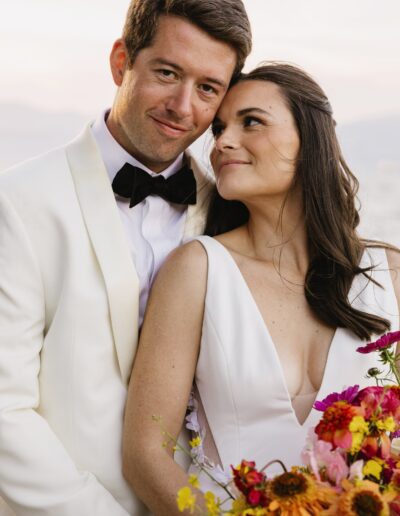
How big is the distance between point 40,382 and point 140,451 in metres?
0.39

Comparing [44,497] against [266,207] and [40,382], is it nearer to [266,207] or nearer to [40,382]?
[40,382]

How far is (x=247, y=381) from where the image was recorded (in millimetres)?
2463

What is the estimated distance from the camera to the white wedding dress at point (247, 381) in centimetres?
246

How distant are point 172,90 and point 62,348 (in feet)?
3.10

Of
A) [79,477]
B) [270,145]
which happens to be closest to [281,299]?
[270,145]

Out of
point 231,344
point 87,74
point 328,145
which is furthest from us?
point 87,74

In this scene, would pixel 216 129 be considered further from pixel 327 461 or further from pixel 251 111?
pixel 327 461

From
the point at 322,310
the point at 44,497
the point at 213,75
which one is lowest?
the point at 44,497

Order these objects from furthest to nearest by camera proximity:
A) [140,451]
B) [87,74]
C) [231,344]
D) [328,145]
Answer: [87,74], [328,145], [231,344], [140,451]

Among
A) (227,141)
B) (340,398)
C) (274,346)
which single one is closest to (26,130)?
(227,141)

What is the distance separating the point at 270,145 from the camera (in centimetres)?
258

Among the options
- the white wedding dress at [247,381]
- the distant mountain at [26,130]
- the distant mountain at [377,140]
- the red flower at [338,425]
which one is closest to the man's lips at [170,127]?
the white wedding dress at [247,381]

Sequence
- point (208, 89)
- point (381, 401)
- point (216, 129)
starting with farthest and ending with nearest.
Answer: point (216, 129) → point (208, 89) → point (381, 401)

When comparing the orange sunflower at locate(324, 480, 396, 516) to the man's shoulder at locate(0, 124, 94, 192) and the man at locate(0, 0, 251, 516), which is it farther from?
the man's shoulder at locate(0, 124, 94, 192)
